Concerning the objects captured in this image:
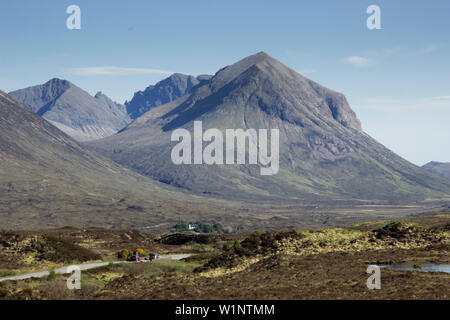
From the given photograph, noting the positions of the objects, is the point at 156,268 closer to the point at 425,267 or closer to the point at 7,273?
the point at 7,273

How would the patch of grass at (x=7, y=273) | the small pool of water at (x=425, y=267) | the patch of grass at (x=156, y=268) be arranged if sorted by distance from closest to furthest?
the small pool of water at (x=425, y=267) < the patch of grass at (x=7, y=273) < the patch of grass at (x=156, y=268)

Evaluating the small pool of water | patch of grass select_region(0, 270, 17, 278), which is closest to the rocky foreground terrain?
patch of grass select_region(0, 270, 17, 278)

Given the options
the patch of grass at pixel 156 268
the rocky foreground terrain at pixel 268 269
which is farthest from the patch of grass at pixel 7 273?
the patch of grass at pixel 156 268

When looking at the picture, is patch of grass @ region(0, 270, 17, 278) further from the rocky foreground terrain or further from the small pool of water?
the small pool of water

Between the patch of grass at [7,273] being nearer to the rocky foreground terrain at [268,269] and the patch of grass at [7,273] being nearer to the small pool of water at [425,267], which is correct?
the rocky foreground terrain at [268,269]

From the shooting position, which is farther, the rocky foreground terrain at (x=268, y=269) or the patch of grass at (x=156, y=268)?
the patch of grass at (x=156, y=268)

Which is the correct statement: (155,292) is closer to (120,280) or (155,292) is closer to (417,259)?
(120,280)

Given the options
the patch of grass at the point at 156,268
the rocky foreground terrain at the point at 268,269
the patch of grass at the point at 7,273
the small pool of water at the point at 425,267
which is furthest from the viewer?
the patch of grass at the point at 156,268

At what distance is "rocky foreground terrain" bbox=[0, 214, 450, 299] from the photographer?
3553 cm

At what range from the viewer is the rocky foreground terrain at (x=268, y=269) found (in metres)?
35.5
